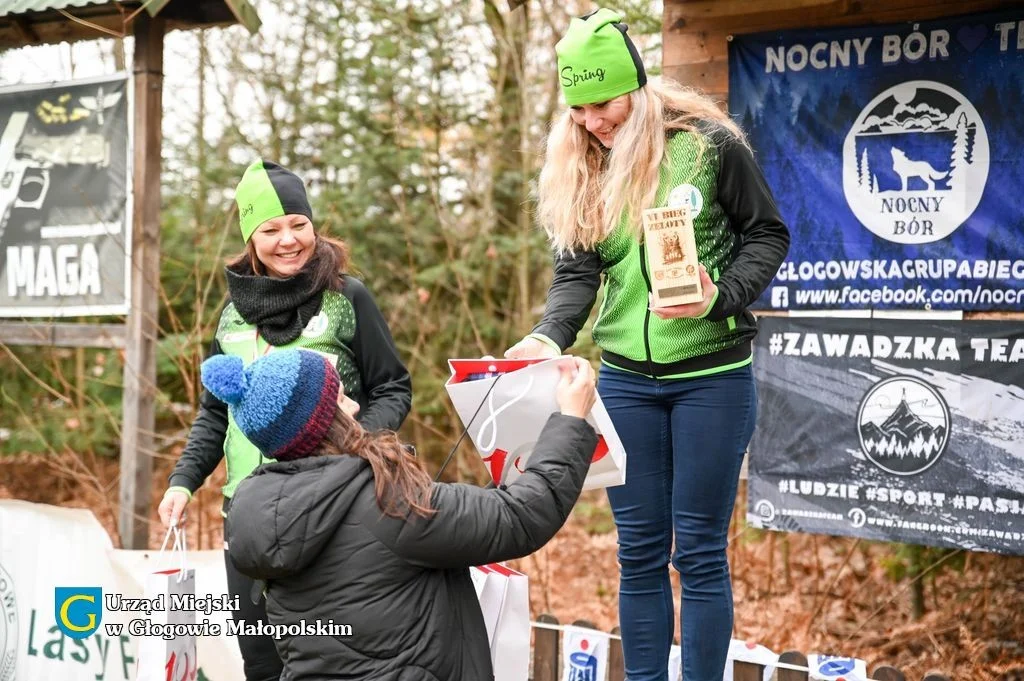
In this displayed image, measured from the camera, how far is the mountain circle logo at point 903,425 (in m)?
4.40

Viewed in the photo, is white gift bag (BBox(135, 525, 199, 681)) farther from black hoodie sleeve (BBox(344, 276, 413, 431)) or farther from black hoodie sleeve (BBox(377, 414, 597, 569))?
black hoodie sleeve (BBox(377, 414, 597, 569))

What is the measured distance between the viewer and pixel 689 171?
9.54 feet

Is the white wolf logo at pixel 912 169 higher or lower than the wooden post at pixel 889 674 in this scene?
higher

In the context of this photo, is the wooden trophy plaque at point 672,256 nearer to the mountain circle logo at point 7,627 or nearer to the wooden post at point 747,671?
the wooden post at point 747,671

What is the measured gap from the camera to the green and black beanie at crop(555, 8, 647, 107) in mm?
2877

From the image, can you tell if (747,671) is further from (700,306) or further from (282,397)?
(282,397)

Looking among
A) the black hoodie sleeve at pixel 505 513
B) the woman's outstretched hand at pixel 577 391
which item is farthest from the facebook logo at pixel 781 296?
the black hoodie sleeve at pixel 505 513

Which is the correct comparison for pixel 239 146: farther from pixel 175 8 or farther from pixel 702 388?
pixel 702 388

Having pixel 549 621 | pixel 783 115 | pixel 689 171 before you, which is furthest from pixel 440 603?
pixel 783 115

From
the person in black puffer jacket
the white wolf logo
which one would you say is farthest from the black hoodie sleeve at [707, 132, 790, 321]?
the white wolf logo

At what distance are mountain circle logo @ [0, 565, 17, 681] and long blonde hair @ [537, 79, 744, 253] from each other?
9.19 ft

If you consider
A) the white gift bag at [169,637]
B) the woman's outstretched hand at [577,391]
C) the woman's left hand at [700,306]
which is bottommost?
the white gift bag at [169,637]

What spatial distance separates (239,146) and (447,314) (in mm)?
2229

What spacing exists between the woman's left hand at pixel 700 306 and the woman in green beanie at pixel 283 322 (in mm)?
870
